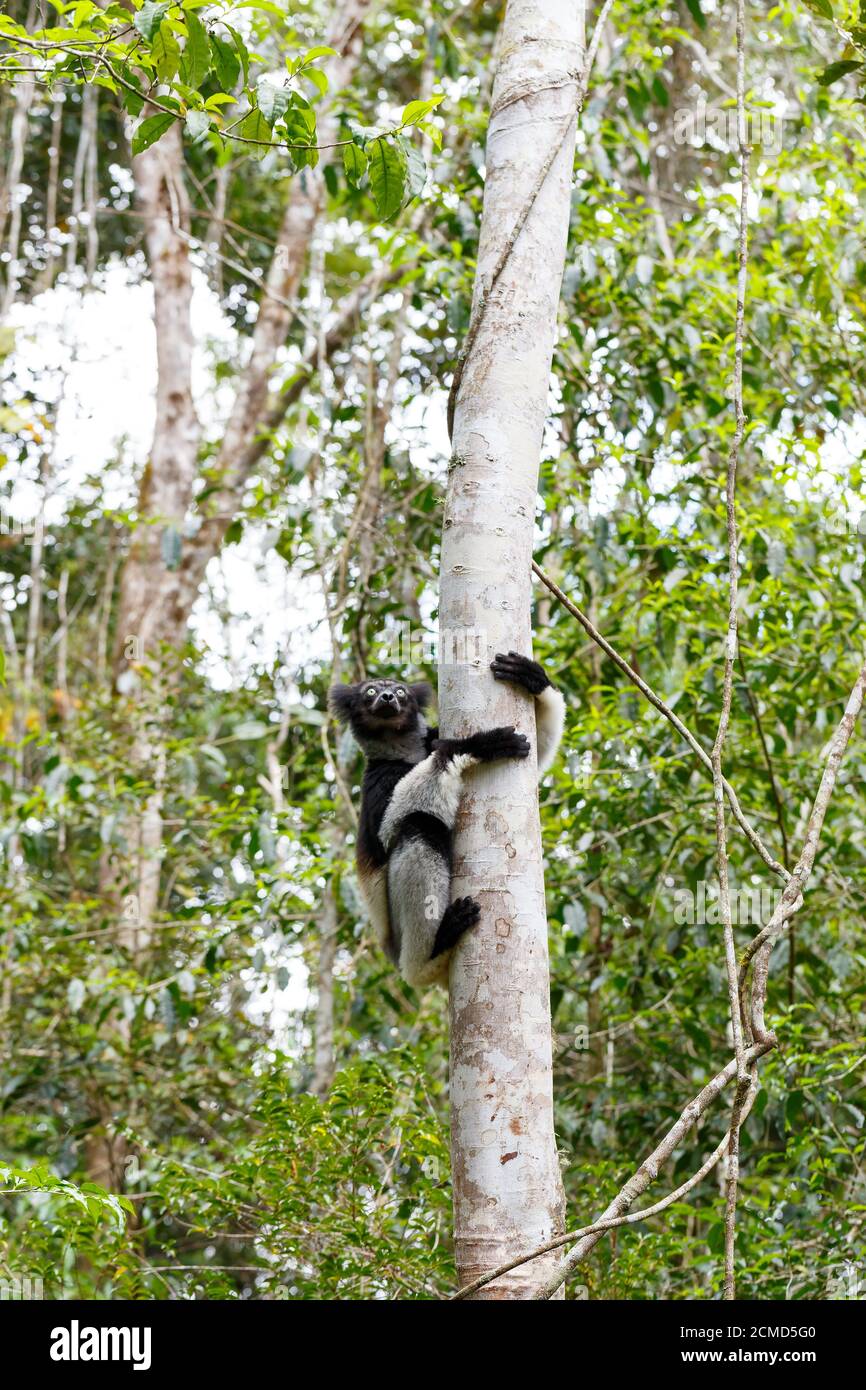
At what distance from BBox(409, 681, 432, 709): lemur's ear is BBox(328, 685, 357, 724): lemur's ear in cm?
24

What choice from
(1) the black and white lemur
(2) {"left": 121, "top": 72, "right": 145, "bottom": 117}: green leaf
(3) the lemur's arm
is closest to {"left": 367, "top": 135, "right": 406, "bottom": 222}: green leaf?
(2) {"left": 121, "top": 72, "right": 145, "bottom": 117}: green leaf

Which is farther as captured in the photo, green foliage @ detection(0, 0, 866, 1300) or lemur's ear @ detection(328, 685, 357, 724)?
lemur's ear @ detection(328, 685, 357, 724)

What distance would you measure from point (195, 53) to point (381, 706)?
2.37 meters

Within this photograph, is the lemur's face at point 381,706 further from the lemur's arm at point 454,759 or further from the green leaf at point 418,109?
the green leaf at point 418,109

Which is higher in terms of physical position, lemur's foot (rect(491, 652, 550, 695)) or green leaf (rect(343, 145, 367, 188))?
green leaf (rect(343, 145, 367, 188))

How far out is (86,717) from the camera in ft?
24.7

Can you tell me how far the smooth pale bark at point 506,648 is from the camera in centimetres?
250

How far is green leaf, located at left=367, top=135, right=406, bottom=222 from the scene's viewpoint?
11.7ft

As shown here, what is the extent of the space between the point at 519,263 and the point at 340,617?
11.7 ft

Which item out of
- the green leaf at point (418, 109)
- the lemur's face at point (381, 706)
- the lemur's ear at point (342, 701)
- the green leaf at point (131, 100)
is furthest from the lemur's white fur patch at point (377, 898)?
the green leaf at point (131, 100)

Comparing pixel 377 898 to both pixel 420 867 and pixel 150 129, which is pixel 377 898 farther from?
pixel 150 129

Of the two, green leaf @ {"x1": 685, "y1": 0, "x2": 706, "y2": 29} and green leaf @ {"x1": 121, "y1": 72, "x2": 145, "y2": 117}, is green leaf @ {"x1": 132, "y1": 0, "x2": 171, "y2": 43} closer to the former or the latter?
green leaf @ {"x1": 121, "y1": 72, "x2": 145, "y2": 117}

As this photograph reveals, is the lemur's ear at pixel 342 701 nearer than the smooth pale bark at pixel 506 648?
No

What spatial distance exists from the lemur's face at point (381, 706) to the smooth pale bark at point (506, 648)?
6.29 ft
